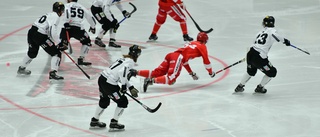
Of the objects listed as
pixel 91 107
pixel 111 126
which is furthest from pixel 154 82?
pixel 111 126

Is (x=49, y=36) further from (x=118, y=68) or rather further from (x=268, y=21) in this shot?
(x=268, y=21)

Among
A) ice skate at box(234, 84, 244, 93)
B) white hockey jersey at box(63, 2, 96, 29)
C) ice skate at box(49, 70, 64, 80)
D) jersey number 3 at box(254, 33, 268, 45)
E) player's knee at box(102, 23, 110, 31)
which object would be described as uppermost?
jersey number 3 at box(254, 33, 268, 45)

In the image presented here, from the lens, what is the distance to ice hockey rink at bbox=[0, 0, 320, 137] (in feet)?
32.3

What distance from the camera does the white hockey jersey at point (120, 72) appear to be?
9.29m

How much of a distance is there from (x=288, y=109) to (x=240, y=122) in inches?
36.3

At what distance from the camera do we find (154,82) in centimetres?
1140

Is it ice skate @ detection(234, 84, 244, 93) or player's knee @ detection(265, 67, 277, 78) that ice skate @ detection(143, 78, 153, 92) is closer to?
ice skate @ detection(234, 84, 244, 93)

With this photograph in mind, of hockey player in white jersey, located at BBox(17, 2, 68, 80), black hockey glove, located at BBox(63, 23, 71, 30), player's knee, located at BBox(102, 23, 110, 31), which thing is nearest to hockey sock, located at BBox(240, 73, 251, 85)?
hockey player in white jersey, located at BBox(17, 2, 68, 80)

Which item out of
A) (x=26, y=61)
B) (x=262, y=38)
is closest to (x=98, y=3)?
(x=26, y=61)

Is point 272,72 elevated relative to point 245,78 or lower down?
elevated

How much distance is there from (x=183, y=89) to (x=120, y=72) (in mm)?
2501

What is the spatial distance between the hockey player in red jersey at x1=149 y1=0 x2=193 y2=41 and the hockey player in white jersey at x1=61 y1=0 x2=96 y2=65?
1.89m

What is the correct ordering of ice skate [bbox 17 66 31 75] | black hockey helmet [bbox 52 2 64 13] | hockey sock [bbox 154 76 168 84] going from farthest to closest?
ice skate [bbox 17 66 31 75]
black hockey helmet [bbox 52 2 64 13]
hockey sock [bbox 154 76 168 84]

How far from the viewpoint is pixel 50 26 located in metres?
11.6
